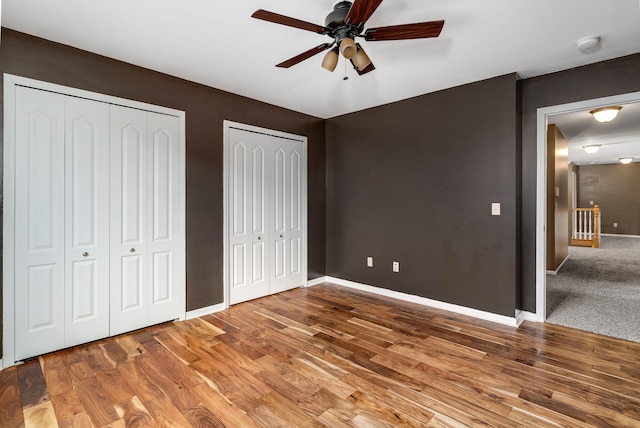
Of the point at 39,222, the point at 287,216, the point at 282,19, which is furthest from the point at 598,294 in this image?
the point at 39,222

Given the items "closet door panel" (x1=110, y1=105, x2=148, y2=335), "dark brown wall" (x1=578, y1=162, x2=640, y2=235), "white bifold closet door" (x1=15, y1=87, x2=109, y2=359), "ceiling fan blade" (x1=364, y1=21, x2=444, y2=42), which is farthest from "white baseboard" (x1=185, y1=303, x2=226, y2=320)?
"dark brown wall" (x1=578, y1=162, x2=640, y2=235)

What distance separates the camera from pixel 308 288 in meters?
4.46

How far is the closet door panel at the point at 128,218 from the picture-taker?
2.80 meters

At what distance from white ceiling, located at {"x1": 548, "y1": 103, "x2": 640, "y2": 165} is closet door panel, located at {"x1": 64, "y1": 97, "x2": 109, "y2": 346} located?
444 centimetres

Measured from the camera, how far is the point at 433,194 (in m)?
3.64

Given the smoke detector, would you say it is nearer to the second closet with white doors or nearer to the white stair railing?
the second closet with white doors

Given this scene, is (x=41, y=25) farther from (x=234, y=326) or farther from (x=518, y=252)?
(x=518, y=252)

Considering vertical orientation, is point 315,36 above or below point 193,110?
above

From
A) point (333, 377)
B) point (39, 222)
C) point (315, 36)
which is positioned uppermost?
point (315, 36)

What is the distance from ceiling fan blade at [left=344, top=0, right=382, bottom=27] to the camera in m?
1.63

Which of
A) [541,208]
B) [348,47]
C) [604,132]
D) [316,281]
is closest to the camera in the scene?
[348,47]

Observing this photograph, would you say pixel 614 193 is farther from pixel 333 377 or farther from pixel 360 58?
pixel 333 377

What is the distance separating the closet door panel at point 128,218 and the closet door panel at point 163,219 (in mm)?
58

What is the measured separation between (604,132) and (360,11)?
6198 millimetres
